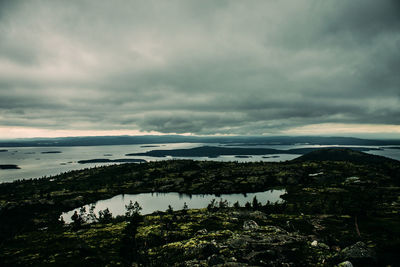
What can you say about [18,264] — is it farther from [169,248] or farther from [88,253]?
[169,248]

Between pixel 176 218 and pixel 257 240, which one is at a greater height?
pixel 257 240

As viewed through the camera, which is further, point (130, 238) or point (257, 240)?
point (130, 238)

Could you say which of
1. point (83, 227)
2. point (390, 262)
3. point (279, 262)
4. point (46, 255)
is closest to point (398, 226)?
point (390, 262)

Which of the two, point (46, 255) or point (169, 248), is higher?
point (169, 248)

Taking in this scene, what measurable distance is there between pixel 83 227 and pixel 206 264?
12092cm

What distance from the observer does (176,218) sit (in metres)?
147

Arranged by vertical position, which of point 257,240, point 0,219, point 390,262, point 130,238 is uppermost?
point 390,262

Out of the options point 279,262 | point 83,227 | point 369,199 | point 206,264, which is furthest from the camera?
point 369,199

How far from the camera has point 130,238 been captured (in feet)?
359

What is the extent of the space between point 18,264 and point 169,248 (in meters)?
56.8

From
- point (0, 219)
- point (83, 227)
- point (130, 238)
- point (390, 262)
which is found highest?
point (390, 262)

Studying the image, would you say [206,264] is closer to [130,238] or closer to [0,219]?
[130,238]

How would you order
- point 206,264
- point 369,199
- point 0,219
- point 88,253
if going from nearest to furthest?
point 206,264
point 88,253
point 369,199
point 0,219

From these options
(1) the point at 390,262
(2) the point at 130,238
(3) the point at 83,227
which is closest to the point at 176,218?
(2) the point at 130,238
